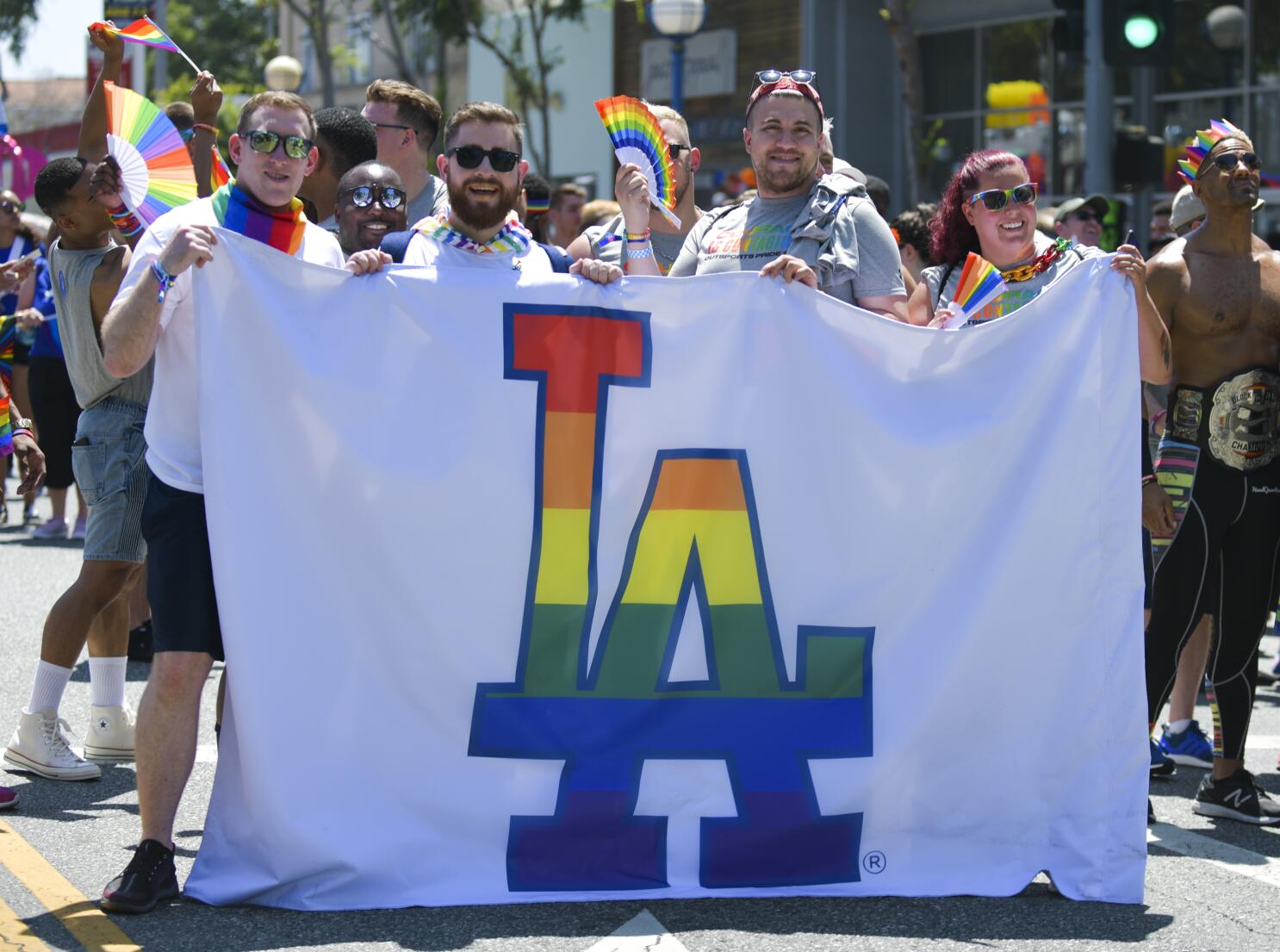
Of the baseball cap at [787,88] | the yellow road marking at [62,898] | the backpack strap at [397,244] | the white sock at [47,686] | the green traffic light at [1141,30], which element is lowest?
the yellow road marking at [62,898]

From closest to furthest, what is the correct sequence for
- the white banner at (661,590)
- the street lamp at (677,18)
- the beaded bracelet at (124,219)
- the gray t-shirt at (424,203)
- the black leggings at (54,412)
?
the white banner at (661,590) → the beaded bracelet at (124,219) → the gray t-shirt at (424,203) → the black leggings at (54,412) → the street lamp at (677,18)

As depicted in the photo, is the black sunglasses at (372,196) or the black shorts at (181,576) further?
the black sunglasses at (372,196)

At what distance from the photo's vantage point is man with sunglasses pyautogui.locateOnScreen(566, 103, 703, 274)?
584cm

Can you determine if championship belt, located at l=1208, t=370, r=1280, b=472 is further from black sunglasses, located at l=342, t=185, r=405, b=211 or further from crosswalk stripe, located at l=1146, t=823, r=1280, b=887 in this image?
black sunglasses, located at l=342, t=185, r=405, b=211

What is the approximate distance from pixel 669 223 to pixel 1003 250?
122cm

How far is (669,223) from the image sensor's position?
19.6ft

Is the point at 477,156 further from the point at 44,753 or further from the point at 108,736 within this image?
the point at 108,736

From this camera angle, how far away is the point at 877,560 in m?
4.86

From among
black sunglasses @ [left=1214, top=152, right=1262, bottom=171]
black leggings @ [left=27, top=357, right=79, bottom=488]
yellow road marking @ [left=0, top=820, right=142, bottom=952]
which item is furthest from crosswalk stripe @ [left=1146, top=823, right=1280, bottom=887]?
black leggings @ [left=27, top=357, right=79, bottom=488]

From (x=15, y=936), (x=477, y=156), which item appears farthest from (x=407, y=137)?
(x=15, y=936)

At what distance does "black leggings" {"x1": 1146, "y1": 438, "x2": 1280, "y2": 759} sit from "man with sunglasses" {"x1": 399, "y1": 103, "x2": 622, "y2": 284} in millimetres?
2290

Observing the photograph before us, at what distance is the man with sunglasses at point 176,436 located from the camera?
4.49 m

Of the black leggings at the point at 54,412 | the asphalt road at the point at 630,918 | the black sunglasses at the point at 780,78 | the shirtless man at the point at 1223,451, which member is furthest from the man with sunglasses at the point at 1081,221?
the black leggings at the point at 54,412

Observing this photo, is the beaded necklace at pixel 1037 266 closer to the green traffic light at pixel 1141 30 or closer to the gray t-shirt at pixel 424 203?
the gray t-shirt at pixel 424 203
